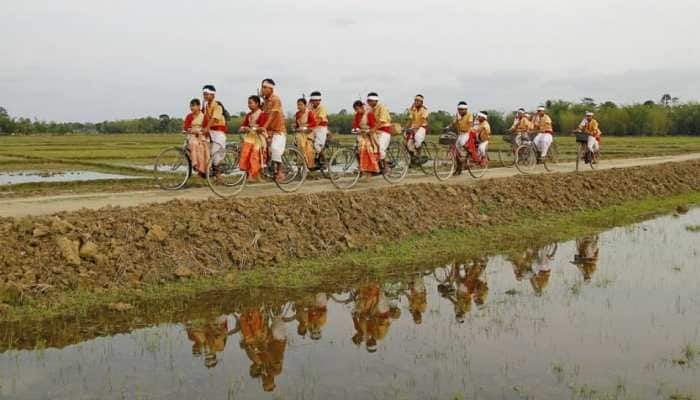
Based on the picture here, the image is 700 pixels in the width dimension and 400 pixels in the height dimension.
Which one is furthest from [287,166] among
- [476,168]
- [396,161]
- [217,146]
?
[476,168]

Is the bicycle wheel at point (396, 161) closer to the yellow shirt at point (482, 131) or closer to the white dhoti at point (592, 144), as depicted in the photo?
the yellow shirt at point (482, 131)

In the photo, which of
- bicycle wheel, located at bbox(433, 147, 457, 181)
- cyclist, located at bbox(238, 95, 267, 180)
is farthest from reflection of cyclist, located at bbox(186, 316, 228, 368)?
bicycle wheel, located at bbox(433, 147, 457, 181)

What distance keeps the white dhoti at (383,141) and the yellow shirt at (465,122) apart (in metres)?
2.51

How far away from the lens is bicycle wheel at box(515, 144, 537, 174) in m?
18.2

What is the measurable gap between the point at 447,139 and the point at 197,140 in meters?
6.40

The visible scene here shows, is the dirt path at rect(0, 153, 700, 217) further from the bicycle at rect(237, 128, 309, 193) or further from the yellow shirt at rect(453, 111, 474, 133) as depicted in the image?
the yellow shirt at rect(453, 111, 474, 133)

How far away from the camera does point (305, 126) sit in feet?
44.1

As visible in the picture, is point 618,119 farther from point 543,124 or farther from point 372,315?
point 372,315

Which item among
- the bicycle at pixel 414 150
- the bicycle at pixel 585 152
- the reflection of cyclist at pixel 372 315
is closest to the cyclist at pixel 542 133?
the bicycle at pixel 585 152

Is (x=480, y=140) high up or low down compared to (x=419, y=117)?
down

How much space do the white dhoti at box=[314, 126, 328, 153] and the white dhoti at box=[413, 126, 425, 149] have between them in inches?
86.1

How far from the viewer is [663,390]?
5230mm

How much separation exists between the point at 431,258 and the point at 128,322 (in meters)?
5.09

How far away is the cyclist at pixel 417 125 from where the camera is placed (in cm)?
1467
